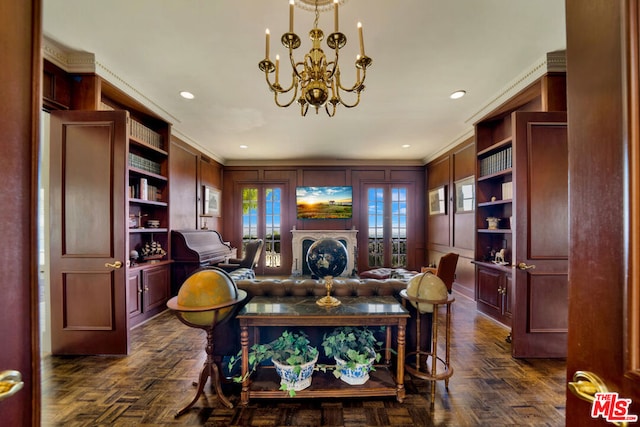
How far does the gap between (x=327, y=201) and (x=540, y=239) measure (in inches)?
181

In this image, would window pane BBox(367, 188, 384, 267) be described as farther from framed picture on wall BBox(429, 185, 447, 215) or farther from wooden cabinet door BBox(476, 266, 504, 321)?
wooden cabinet door BBox(476, 266, 504, 321)

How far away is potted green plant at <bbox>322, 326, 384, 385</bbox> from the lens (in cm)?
200

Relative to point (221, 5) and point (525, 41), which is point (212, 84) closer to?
point (221, 5)

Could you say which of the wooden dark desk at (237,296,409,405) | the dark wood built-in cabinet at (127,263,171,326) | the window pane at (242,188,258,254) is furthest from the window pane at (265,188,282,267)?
the wooden dark desk at (237,296,409,405)

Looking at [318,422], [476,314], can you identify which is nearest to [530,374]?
[476,314]

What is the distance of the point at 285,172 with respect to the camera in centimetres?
685

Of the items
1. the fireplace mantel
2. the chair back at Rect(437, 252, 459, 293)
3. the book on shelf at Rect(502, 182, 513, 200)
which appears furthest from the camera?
the fireplace mantel

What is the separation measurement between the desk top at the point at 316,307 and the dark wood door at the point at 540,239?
1.44m

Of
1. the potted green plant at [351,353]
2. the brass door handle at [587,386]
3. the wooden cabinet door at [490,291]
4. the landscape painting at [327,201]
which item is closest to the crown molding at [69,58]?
the potted green plant at [351,353]

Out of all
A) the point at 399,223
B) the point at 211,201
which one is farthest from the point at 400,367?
the point at 211,201

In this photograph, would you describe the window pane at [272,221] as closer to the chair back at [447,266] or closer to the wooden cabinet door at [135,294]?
the wooden cabinet door at [135,294]

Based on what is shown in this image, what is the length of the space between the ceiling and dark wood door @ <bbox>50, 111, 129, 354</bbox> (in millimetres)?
655

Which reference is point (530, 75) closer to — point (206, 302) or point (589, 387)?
point (589, 387)

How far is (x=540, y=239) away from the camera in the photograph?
2.62m
